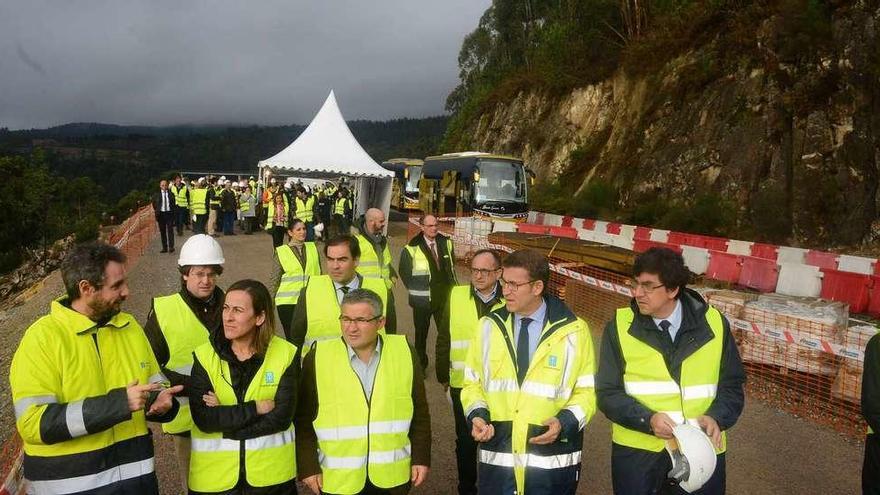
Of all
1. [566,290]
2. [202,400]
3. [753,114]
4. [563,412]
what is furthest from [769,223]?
[202,400]

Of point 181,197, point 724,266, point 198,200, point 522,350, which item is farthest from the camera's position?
point 181,197

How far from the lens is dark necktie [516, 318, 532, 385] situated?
2821 mm

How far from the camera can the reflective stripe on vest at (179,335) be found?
130 inches

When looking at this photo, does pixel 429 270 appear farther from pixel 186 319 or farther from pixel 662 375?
pixel 662 375

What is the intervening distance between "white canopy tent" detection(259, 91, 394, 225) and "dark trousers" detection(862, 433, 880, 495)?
16.4m

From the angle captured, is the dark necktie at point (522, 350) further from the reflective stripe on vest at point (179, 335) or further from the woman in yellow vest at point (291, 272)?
the woman in yellow vest at point (291, 272)

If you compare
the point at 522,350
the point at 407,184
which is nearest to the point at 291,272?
the point at 522,350

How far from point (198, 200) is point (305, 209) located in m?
3.40

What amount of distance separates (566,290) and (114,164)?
169 meters

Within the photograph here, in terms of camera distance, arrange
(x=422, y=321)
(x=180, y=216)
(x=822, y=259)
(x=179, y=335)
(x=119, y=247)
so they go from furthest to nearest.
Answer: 1. (x=180, y=216)
2. (x=822, y=259)
3. (x=119, y=247)
4. (x=422, y=321)
5. (x=179, y=335)

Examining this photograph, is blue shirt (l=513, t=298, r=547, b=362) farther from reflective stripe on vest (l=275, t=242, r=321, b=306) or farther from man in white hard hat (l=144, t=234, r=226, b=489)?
reflective stripe on vest (l=275, t=242, r=321, b=306)

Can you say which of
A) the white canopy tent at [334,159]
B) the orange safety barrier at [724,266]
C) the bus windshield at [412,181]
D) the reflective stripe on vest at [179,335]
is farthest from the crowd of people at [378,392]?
the bus windshield at [412,181]

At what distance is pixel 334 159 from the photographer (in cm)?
2012

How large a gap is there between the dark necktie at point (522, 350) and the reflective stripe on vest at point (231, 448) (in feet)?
3.61
